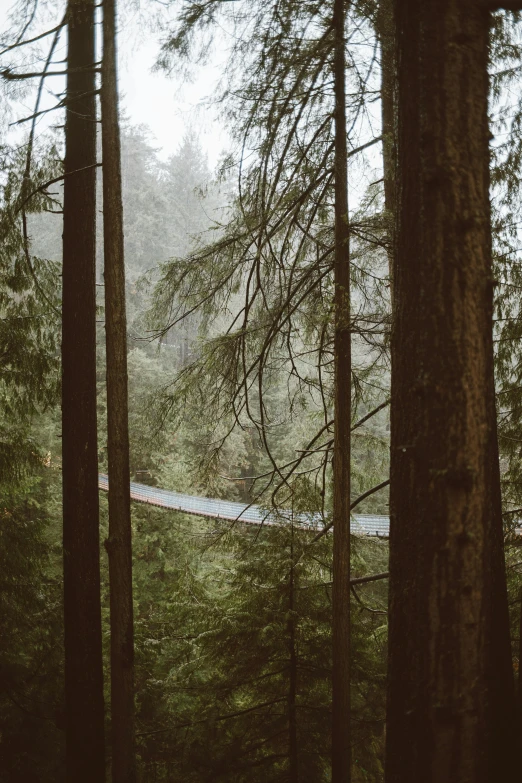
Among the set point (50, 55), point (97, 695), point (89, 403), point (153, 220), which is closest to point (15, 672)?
point (97, 695)

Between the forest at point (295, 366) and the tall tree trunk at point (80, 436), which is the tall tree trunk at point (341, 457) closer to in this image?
the forest at point (295, 366)

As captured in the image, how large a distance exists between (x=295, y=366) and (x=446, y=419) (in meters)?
2.74

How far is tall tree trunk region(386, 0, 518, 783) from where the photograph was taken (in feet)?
5.33

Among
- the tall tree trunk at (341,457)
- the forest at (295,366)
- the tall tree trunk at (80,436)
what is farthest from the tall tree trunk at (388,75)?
the tall tree trunk at (80,436)

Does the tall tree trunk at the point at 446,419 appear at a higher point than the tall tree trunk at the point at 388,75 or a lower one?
lower

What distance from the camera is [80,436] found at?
13.0ft

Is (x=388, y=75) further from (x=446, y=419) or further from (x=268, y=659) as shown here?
(x=268, y=659)

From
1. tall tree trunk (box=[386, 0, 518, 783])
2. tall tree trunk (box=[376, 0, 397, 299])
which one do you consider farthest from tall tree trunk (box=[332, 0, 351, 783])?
tall tree trunk (box=[386, 0, 518, 783])

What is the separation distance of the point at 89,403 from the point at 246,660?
2768 millimetres

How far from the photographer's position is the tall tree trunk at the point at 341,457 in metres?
3.45

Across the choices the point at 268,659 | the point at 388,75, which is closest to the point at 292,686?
the point at 268,659

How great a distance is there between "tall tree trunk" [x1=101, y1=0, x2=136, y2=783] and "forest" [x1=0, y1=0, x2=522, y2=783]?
0.8 inches

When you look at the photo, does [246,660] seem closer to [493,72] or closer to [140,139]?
[493,72]

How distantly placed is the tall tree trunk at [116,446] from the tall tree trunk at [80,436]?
0.20 m
